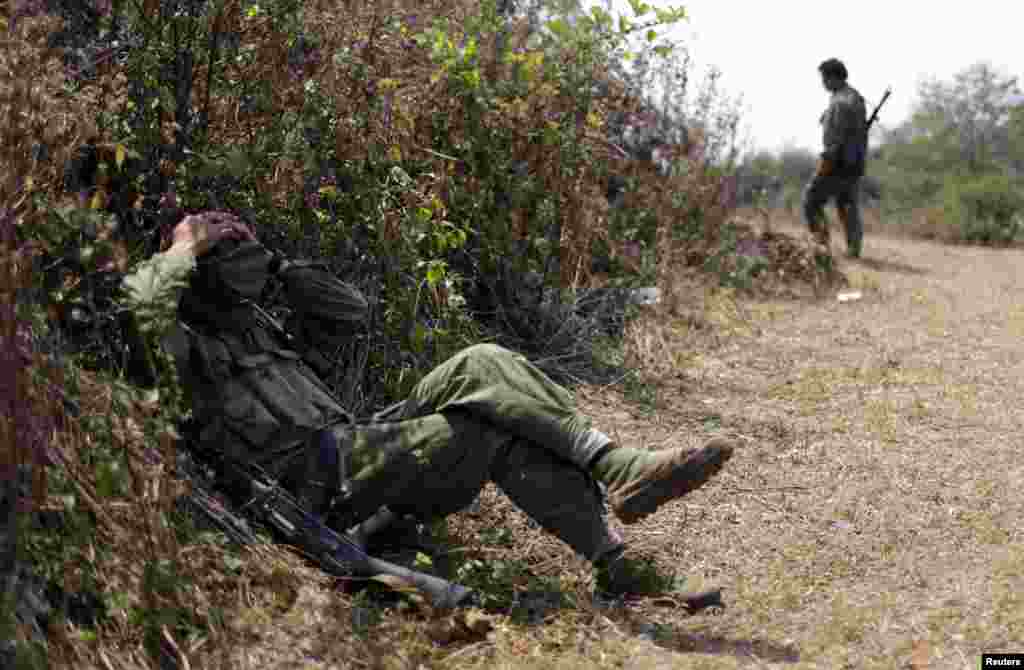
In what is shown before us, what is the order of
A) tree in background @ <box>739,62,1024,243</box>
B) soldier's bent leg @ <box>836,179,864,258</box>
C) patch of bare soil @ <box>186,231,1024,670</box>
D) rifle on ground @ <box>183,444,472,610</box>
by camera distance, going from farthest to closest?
tree in background @ <box>739,62,1024,243</box> → soldier's bent leg @ <box>836,179,864,258</box> → rifle on ground @ <box>183,444,472,610</box> → patch of bare soil @ <box>186,231,1024,670</box>

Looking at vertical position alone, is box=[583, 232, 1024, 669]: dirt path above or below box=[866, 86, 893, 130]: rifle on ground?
below

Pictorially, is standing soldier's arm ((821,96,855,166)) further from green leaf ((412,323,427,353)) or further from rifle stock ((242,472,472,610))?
rifle stock ((242,472,472,610))

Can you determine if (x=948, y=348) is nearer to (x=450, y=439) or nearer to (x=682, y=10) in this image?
(x=682, y=10)

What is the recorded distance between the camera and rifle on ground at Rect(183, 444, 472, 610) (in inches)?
112

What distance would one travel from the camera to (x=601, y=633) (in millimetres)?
2869

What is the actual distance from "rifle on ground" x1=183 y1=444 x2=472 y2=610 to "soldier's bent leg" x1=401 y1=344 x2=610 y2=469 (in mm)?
441

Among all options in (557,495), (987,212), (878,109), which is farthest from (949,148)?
(557,495)

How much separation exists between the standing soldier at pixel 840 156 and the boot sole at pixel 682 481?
23.6ft

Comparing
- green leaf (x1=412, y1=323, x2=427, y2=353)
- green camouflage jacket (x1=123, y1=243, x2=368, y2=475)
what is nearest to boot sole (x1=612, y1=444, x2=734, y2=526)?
green camouflage jacket (x1=123, y1=243, x2=368, y2=475)

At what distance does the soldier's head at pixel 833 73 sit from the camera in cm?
980

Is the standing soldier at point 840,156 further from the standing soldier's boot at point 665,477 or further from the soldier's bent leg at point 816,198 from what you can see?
the standing soldier's boot at point 665,477

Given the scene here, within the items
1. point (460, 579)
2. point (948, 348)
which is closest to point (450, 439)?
point (460, 579)

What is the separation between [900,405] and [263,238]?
2.93m

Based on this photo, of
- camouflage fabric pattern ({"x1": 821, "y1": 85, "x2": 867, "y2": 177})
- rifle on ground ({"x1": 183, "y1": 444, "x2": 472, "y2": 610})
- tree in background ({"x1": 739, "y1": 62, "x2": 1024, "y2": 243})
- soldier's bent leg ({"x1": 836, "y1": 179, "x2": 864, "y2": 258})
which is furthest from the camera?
tree in background ({"x1": 739, "y1": 62, "x2": 1024, "y2": 243})
